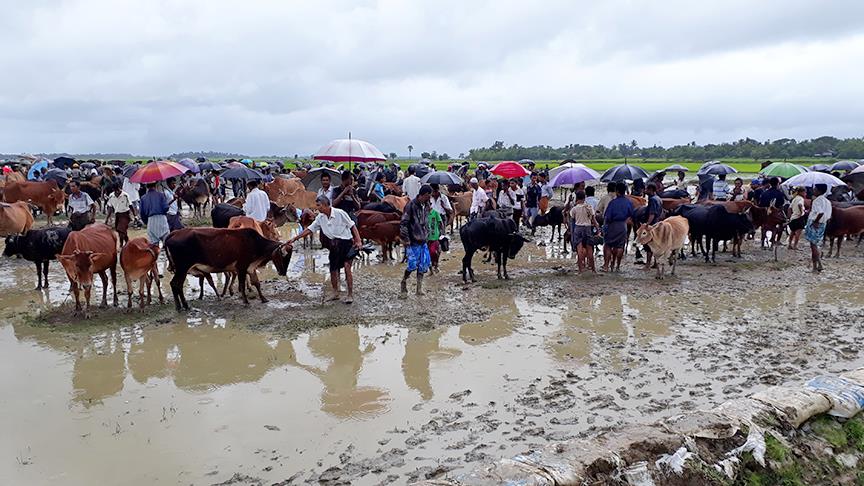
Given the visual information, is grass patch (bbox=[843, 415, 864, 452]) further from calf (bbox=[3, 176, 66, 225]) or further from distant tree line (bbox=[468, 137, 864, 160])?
distant tree line (bbox=[468, 137, 864, 160])

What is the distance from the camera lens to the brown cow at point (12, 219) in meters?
13.5

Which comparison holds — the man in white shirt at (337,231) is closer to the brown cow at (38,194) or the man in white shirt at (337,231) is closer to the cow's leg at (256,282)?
the cow's leg at (256,282)

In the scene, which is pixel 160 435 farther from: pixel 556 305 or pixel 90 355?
pixel 556 305

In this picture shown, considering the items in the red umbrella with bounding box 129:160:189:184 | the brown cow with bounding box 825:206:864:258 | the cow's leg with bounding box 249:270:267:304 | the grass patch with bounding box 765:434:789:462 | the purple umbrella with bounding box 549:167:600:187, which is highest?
the red umbrella with bounding box 129:160:189:184

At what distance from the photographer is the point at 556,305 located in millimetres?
9680

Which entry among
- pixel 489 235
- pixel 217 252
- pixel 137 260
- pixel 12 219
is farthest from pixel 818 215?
pixel 12 219

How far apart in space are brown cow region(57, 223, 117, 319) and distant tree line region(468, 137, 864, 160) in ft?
191

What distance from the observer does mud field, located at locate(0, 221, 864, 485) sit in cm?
506

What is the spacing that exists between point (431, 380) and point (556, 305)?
359 cm

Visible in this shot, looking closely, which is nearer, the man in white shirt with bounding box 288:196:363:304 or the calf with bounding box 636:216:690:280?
the man in white shirt with bounding box 288:196:363:304

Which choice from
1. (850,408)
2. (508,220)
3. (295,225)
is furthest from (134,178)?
(850,408)

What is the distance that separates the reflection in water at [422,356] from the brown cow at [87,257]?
4365mm

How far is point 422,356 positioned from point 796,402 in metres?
3.68

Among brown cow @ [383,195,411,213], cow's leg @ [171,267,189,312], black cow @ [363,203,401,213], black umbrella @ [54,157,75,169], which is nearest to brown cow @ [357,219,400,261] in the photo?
black cow @ [363,203,401,213]
